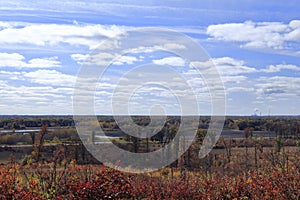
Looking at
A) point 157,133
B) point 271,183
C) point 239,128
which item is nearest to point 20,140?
point 157,133

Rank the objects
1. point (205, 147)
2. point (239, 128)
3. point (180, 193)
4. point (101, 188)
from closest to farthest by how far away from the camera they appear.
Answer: point (101, 188), point (180, 193), point (205, 147), point (239, 128)

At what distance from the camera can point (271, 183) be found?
7.30 meters

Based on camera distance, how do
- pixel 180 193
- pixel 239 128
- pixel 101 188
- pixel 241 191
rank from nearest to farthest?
pixel 101 188 < pixel 241 191 < pixel 180 193 < pixel 239 128

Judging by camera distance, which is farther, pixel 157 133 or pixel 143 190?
pixel 157 133

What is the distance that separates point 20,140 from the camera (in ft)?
113

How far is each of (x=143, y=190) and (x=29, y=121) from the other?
6748cm

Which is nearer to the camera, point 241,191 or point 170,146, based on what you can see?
point 241,191

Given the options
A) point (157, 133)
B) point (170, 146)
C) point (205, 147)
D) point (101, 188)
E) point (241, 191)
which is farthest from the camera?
point (157, 133)

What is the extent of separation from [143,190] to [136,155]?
13158 mm

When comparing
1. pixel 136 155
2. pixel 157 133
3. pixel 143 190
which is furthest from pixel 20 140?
pixel 143 190

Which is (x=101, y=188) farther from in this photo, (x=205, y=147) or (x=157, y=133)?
(x=157, y=133)

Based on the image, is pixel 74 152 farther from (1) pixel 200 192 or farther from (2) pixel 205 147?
(1) pixel 200 192

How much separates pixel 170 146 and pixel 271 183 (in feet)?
45.8

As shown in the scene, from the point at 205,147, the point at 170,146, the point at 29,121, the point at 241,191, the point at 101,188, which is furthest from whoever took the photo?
the point at 29,121
